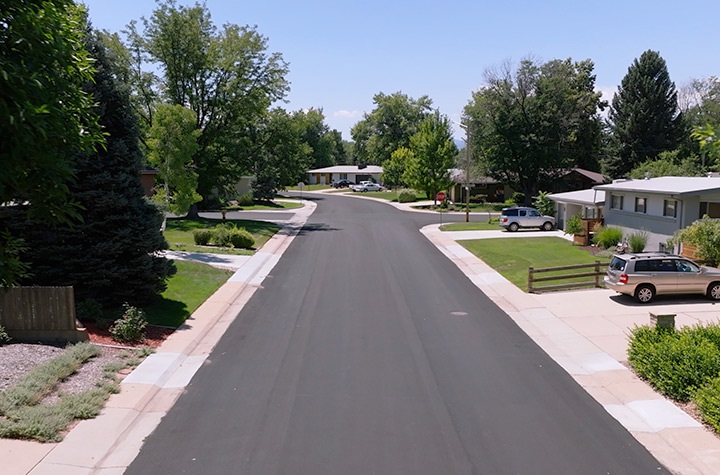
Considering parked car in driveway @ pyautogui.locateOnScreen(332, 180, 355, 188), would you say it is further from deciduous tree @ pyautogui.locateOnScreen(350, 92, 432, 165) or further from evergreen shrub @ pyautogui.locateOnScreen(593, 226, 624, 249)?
evergreen shrub @ pyautogui.locateOnScreen(593, 226, 624, 249)

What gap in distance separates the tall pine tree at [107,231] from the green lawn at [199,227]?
44.5 ft

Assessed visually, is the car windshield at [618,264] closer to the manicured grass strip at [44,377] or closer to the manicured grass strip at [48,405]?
the manicured grass strip at [48,405]

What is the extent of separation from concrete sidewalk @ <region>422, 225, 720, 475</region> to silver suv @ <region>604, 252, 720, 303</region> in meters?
0.43

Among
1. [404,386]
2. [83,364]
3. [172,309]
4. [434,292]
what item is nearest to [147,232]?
[172,309]

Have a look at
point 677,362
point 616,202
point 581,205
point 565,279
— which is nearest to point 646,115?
point 581,205

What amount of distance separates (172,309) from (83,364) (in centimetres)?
544

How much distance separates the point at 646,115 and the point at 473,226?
92.7 ft

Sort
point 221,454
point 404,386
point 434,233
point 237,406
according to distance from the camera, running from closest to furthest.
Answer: point 221,454 < point 237,406 < point 404,386 < point 434,233

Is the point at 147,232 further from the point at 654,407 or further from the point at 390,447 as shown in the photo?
the point at 654,407

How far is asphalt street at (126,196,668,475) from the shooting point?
9.48m

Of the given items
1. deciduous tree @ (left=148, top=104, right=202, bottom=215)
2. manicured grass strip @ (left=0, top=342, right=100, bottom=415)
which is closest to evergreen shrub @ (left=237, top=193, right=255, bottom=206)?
deciduous tree @ (left=148, top=104, right=202, bottom=215)

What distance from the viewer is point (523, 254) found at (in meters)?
32.4

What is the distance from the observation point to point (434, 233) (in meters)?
43.4

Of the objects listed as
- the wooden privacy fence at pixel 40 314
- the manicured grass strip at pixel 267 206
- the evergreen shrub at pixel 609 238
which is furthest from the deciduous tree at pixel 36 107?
the manicured grass strip at pixel 267 206
